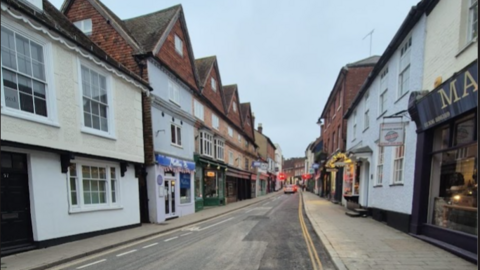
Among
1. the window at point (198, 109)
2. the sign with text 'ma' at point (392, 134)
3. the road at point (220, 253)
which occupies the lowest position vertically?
the road at point (220, 253)

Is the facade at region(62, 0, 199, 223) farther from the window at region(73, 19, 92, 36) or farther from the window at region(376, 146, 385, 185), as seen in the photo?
the window at region(376, 146, 385, 185)

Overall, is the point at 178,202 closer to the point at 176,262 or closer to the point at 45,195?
the point at 45,195

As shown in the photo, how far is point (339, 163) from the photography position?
16.4 metres

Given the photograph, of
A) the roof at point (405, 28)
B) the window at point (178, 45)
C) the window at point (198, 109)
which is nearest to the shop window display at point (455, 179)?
the roof at point (405, 28)

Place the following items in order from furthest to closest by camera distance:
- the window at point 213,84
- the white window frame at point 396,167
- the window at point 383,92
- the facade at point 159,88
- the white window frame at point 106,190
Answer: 1. the window at point 213,84
2. the facade at point 159,88
3. the window at point 383,92
4. the white window frame at point 396,167
5. the white window frame at point 106,190

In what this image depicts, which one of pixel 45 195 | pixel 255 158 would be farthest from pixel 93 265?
pixel 255 158

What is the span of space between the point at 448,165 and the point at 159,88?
40.9ft

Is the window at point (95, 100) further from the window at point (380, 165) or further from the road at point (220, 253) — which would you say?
the window at point (380, 165)

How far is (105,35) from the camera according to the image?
42.7 ft

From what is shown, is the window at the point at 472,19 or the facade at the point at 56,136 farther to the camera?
the facade at the point at 56,136

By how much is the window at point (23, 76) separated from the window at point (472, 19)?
11646 mm

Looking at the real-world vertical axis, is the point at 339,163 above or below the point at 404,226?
above

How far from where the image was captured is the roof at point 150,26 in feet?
43.4

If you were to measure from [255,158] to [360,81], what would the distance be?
21.1 meters
